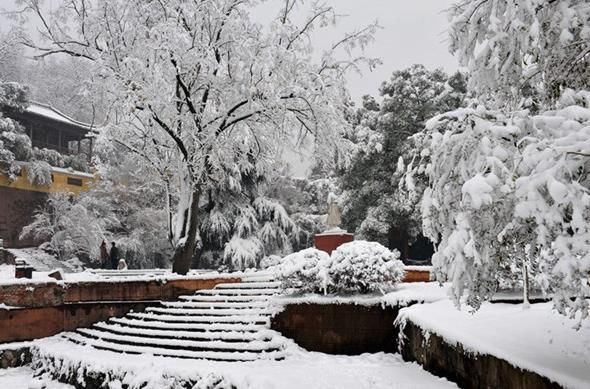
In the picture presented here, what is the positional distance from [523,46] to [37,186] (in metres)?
24.8

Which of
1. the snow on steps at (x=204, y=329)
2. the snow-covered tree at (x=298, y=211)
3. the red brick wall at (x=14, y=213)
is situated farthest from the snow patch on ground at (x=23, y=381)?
the red brick wall at (x=14, y=213)

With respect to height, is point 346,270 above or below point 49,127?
below

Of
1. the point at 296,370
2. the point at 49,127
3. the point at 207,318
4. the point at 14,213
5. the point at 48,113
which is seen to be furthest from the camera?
the point at 49,127

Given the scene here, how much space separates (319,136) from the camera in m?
14.0

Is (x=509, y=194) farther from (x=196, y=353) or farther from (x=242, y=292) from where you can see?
(x=242, y=292)

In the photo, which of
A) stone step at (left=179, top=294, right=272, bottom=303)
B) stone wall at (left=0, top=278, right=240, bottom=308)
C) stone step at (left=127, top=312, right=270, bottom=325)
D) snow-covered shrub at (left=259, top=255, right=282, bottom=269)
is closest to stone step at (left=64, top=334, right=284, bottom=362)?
stone step at (left=127, top=312, right=270, bottom=325)

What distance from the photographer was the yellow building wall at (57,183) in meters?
24.0

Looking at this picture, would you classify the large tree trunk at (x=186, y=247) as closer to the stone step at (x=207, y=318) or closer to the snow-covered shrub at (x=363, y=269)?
the stone step at (x=207, y=318)

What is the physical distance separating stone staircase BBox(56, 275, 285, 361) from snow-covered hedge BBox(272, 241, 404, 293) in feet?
2.50

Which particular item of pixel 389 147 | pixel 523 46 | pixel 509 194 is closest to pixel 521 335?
pixel 509 194

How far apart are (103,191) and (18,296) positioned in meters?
15.3

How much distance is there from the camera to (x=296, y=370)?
6.68 m

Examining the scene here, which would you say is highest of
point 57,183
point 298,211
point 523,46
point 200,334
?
point 57,183

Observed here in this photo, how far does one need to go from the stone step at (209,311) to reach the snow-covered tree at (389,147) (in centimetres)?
1165
